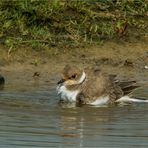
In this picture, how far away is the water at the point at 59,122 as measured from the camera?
1019 centimetres

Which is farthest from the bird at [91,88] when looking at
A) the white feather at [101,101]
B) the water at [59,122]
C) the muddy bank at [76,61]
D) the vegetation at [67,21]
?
the vegetation at [67,21]

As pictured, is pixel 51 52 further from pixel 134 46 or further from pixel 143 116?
pixel 143 116

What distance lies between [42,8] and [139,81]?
2348mm

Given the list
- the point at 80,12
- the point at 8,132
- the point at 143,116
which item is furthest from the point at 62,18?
the point at 8,132

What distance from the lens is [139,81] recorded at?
1417cm

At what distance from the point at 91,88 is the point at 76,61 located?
175 cm

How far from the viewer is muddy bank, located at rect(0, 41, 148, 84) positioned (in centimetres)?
1433

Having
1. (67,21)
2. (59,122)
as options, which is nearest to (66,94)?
(59,122)

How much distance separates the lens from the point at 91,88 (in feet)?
43.0

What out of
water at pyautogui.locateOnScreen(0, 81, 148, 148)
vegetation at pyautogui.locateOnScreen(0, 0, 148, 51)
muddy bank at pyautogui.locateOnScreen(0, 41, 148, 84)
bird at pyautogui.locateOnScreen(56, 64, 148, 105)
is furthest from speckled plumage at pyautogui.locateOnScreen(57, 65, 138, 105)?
vegetation at pyautogui.locateOnScreen(0, 0, 148, 51)

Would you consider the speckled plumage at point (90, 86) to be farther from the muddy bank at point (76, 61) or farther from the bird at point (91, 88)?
the muddy bank at point (76, 61)

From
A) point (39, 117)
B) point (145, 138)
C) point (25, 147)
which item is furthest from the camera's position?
point (39, 117)

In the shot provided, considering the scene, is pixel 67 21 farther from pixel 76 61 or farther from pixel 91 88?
pixel 91 88

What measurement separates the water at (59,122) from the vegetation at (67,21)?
1.56m
